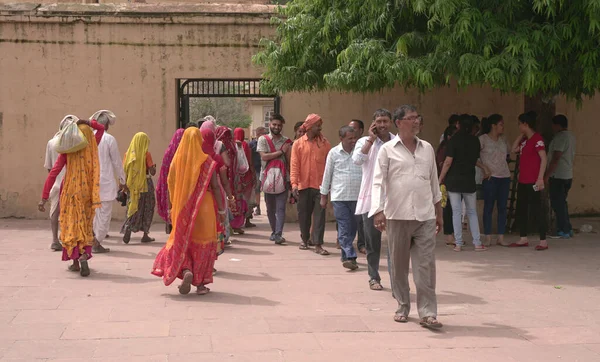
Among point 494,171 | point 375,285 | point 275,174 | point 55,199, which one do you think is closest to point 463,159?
point 494,171

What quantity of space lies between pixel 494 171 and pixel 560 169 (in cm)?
124

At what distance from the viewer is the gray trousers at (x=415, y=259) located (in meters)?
6.54

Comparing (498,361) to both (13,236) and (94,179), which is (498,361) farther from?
(13,236)

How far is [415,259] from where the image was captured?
6652 millimetres

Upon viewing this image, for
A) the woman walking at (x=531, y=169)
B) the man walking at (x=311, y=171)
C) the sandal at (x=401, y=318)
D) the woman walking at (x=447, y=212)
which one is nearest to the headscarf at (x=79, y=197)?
the man walking at (x=311, y=171)

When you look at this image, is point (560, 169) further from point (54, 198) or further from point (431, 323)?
point (54, 198)

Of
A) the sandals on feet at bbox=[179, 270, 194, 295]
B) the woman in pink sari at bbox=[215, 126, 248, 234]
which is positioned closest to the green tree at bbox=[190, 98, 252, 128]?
the woman in pink sari at bbox=[215, 126, 248, 234]

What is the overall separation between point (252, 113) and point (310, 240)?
3490 cm

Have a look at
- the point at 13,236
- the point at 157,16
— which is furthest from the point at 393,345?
the point at 157,16

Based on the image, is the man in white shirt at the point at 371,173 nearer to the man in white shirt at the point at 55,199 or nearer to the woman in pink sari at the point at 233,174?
the woman in pink sari at the point at 233,174

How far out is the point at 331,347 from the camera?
5.98 m

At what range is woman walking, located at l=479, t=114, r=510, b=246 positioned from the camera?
36.2 feet

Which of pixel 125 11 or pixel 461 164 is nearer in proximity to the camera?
pixel 461 164

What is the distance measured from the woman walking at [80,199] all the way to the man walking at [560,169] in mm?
6210
